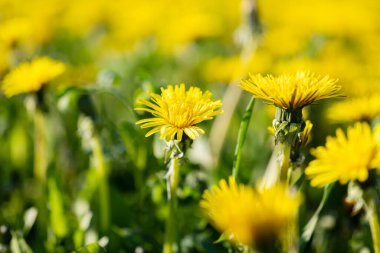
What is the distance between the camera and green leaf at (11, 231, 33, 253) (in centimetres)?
146

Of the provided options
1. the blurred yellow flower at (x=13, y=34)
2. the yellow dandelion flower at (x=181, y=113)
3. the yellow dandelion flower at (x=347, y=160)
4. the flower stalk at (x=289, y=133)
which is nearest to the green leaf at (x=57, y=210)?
the yellow dandelion flower at (x=181, y=113)

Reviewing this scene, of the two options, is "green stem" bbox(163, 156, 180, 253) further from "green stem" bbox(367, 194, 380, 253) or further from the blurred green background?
"green stem" bbox(367, 194, 380, 253)

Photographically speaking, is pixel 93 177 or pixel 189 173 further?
pixel 93 177

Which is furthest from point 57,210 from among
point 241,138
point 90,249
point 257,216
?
point 257,216

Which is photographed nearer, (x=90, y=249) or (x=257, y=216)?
(x=257, y=216)

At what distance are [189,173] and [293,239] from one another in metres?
0.55

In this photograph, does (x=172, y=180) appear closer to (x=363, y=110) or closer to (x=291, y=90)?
(x=291, y=90)

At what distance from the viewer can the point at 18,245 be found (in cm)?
146

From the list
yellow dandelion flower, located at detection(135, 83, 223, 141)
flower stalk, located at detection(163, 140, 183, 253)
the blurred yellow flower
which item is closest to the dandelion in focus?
yellow dandelion flower, located at detection(135, 83, 223, 141)

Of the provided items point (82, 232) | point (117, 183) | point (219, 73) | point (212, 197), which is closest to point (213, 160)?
point (117, 183)

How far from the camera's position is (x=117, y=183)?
214cm

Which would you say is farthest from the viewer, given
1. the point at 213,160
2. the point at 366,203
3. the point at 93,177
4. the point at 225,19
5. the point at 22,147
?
the point at 225,19

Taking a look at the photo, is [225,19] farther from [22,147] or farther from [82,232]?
[82,232]

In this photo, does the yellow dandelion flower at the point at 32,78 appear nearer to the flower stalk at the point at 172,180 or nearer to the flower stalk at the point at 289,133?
the flower stalk at the point at 172,180
